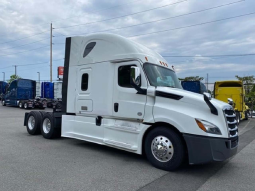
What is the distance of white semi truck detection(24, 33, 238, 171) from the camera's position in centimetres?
468

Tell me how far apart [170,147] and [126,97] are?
5.36ft

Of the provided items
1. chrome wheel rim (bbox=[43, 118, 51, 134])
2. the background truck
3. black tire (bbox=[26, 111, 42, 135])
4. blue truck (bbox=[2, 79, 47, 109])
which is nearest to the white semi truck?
chrome wheel rim (bbox=[43, 118, 51, 134])

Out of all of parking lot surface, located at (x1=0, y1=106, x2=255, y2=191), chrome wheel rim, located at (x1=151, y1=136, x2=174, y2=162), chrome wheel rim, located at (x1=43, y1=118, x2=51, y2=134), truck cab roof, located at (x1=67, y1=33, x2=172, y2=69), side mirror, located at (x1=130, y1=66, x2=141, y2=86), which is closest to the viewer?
parking lot surface, located at (x1=0, y1=106, x2=255, y2=191)

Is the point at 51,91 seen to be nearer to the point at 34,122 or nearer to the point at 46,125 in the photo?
the point at 34,122

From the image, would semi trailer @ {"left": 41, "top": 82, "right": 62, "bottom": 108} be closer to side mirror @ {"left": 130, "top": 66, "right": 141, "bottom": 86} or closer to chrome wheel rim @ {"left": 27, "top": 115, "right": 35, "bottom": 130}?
chrome wheel rim @ {"left": 27, "top": 115, "right": 35, "bottom": 130}

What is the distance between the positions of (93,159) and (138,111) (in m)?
1.71

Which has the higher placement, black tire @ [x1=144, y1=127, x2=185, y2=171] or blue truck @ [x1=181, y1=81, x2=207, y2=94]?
blue truck @ [x1=181, y1=81, x2=207, y2=94]

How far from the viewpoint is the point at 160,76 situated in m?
5.83

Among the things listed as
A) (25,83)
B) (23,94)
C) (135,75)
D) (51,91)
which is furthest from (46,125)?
(51,91)

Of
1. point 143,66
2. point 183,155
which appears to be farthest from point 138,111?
point 183,155

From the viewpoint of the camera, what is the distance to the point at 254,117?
64.6 ft

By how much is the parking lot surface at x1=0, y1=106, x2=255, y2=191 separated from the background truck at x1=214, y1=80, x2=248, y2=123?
28.4 ft

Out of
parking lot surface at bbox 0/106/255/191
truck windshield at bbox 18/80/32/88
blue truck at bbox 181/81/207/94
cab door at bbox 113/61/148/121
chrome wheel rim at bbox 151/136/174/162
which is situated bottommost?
parking lot surface at bbox 0/106/255/191

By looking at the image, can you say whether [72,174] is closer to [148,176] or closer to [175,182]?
[148,176]
